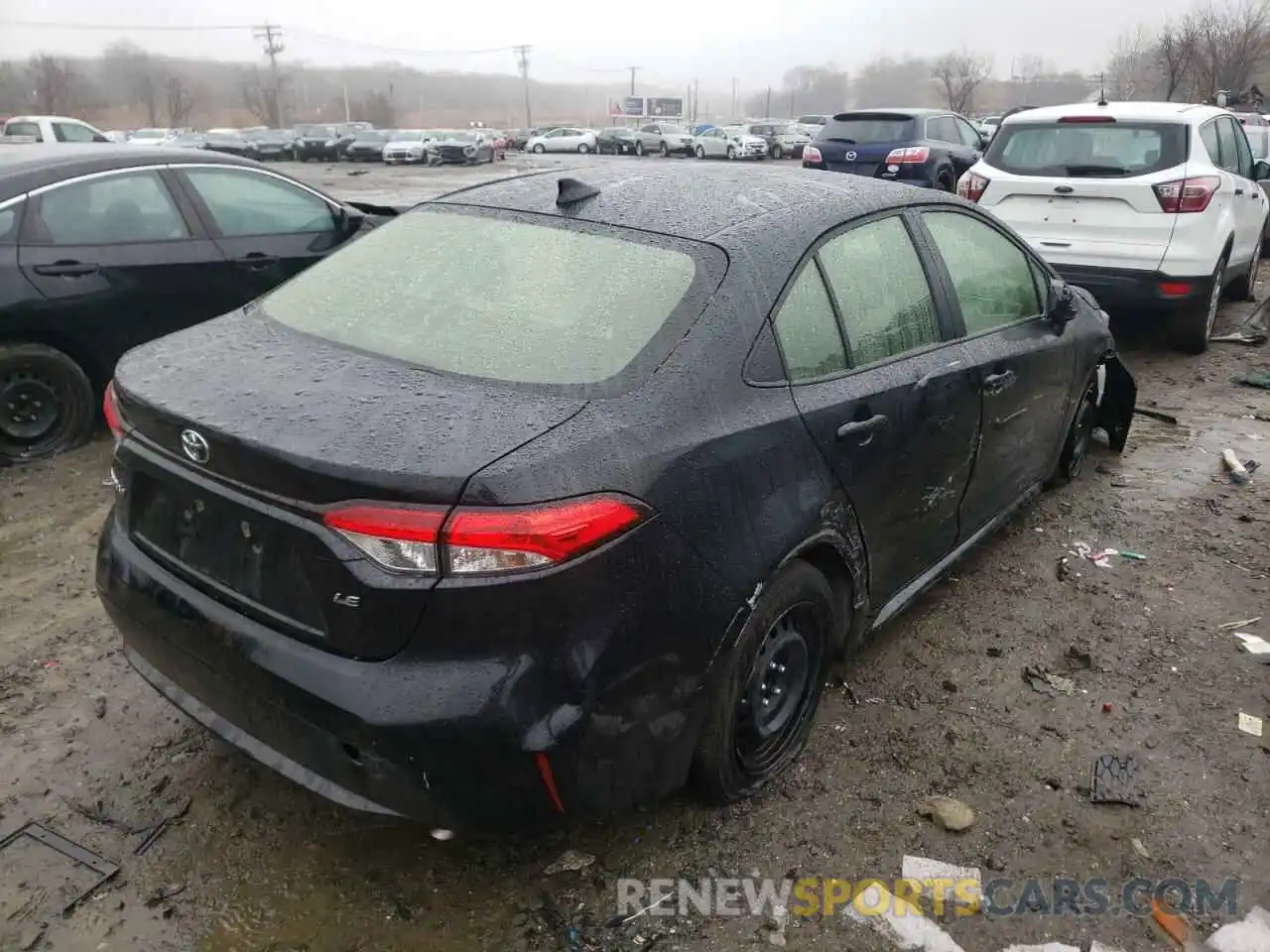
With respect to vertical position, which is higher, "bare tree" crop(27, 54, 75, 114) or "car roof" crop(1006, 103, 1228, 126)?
"bare tree" crop(27, 54, 75, 114)

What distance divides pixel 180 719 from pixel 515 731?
63.7 inches

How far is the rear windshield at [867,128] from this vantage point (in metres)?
14.0

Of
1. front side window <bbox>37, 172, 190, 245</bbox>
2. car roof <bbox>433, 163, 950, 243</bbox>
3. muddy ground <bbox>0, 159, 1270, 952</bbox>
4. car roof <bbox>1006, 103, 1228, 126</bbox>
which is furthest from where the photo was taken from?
car roof <bbox>1006, 103, 1228, 126</bbox>

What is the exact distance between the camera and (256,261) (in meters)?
5.60

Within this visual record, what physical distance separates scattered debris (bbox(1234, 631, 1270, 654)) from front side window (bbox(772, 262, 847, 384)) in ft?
6.94

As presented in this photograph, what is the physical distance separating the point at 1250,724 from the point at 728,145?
4115 cm

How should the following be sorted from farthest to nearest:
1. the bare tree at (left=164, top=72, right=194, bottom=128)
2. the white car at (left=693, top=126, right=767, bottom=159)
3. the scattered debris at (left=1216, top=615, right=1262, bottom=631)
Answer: the bare tree at (left=164, top=72, right=194, bottom=128)
the white car at (left=693, top=126, right=767, bottom=159)
the scattered debris at (left=1216, top=615, right=1262, bottom=631)

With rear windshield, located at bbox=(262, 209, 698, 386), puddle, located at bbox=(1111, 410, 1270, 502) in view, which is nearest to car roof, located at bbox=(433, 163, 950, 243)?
rear windshield, located at bbox=(262, 209, 698, 386)

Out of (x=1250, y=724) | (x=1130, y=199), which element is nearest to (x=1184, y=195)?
(x=1130, y=199)

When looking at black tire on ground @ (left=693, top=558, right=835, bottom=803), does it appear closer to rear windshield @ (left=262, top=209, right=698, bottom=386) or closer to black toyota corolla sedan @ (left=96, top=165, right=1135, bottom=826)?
black toyota corolla sedan @ (left=96, top=165, right=1135, bottom=826)

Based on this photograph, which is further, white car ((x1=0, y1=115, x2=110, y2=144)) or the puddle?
white car ((x1=0, y1=115, x2=110, y2=144))

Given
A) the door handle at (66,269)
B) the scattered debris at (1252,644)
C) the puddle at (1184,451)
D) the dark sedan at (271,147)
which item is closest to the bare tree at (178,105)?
the dark sedan at (271,147)

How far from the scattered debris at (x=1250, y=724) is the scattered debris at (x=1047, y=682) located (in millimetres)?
512

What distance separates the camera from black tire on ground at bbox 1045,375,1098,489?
4.78 meters
